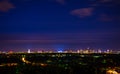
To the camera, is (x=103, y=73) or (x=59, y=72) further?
(x=59, y=72)

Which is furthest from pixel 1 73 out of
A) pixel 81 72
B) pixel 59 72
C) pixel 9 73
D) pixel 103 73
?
pixel 103 73

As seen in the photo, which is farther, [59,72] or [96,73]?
[59,72]

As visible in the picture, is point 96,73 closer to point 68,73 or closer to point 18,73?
point 68,73

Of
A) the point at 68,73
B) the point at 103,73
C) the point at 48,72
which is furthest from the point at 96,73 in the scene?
the point at 48,72

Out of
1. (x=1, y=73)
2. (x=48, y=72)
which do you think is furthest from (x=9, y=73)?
(x=48, y=72)

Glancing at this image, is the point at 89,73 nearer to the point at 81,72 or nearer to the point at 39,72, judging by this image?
the point at 81,72

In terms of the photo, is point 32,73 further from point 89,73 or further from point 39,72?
point 89,73

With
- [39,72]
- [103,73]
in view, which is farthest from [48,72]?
[103,73]
